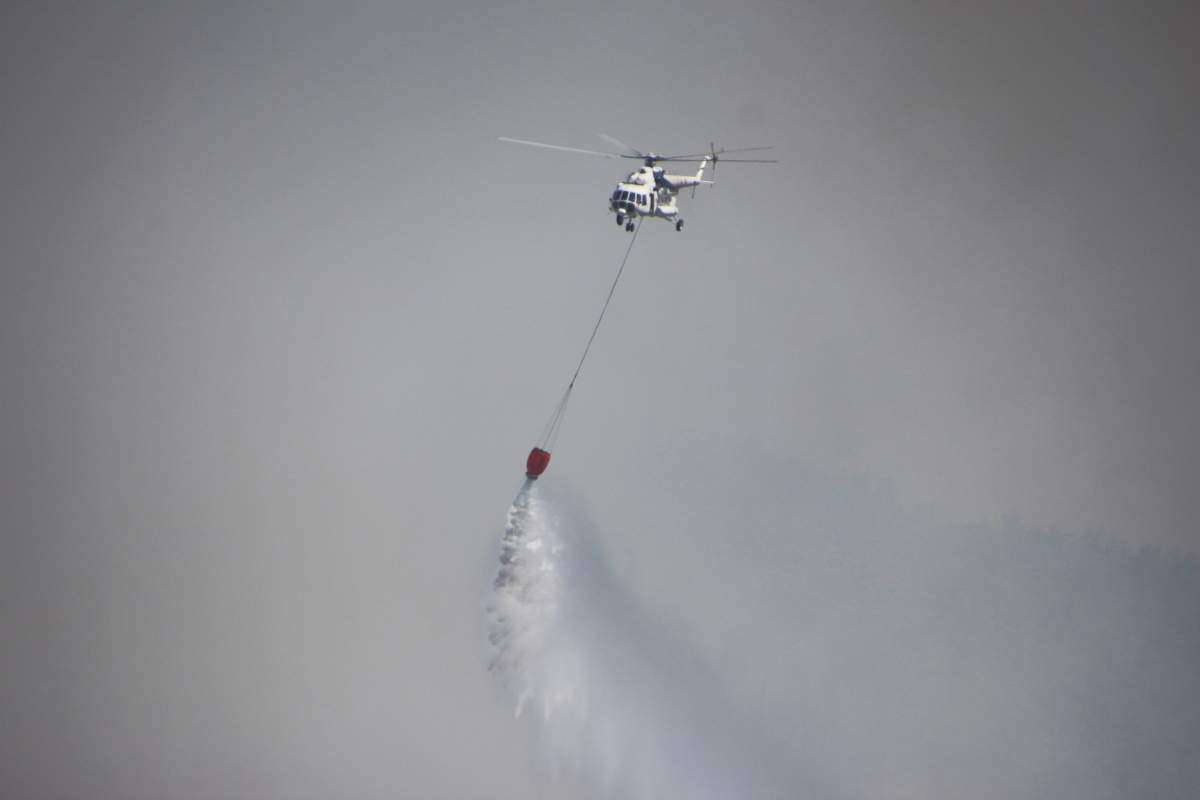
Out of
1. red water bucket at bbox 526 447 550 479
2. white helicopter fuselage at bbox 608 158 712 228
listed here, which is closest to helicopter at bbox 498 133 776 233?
white helicopter fuselage at bbox 608 158 712 228

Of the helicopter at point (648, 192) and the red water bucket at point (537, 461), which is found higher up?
the helicopter at point (648, 192)

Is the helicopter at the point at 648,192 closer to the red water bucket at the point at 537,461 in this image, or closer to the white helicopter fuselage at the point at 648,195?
the white helicopter fuselage at the point at 648,195

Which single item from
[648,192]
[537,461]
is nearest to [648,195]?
[648,192]

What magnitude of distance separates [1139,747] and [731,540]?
21.8ft

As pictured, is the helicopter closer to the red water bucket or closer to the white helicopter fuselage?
the white helicopter fuselage

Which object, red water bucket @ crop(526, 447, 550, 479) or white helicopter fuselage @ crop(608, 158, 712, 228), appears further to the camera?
white helicopter fuselage @ crop(608, 158, 712, 228)

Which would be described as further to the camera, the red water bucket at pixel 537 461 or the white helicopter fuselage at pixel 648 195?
the white helicopter fuselage at pixel 648 195

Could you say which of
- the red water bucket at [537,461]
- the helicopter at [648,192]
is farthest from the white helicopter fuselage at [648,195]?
the red water bucket at [537,461]

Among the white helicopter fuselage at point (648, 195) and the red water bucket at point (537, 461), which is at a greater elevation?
the white helicopter fuselage at point (648, 195)

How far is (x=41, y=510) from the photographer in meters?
13.5

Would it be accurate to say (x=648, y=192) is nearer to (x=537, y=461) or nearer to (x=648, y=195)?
(x=648, y=195)

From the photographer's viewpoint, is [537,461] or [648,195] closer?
Result: [537,461]

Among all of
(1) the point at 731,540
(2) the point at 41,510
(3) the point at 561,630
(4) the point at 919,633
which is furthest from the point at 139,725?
(4) the point at 919,633

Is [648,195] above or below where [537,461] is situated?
above
